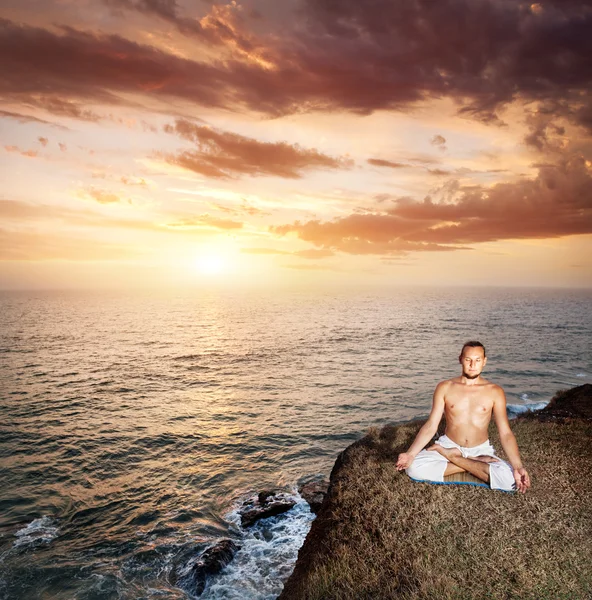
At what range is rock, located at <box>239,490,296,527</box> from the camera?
1652 cm

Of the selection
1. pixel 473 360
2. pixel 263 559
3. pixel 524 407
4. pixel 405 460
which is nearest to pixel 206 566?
pixel 263 559

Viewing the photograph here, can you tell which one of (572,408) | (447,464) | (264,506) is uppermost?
(447,464)

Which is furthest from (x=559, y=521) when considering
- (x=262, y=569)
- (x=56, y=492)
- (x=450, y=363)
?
(x=450, y=363)

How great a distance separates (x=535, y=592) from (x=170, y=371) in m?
46.3

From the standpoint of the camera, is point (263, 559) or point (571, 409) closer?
point (263, 559)

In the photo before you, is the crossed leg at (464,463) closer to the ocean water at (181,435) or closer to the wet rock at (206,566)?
the ocean water at (181,435)

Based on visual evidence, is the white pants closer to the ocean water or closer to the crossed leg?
the crossed leg

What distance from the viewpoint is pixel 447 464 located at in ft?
31.2

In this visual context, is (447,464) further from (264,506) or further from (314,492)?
(264,506)

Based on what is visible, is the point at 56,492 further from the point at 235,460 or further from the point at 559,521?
the point at 559,521

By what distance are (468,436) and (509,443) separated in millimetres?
1027

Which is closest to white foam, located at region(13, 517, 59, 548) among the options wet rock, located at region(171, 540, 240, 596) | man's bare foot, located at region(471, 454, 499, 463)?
wet rock, located at region(171, 540, 240, 596)

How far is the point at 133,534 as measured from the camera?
15984 mm

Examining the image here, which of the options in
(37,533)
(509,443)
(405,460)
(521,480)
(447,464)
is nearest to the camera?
(509,443)
